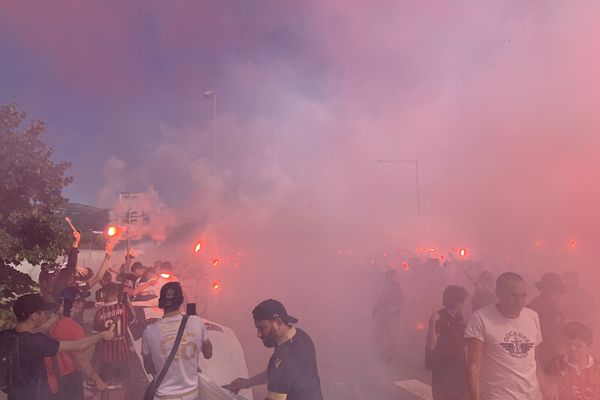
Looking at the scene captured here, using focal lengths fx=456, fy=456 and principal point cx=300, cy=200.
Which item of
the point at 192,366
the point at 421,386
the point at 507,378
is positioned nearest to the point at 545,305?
the point at 507,378

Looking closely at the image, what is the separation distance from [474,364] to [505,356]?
237 mm

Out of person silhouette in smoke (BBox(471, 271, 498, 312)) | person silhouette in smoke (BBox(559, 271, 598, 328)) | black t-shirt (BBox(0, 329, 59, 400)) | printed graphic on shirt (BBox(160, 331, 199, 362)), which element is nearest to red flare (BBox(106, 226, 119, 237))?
black t-shirt (BBox(0, 329, 59, 400))

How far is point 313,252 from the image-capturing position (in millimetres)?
30609

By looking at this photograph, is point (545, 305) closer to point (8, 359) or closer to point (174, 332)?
point (174, 332)

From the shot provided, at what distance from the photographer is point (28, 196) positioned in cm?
662

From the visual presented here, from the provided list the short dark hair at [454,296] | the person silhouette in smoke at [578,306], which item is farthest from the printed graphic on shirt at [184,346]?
the person silhouette in smoke at [578,306]

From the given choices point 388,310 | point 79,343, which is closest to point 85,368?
point 79,343

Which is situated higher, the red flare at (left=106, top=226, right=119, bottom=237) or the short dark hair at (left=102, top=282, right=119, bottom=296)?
the red flare at (left=106, top=226, right=119, bottom=237)

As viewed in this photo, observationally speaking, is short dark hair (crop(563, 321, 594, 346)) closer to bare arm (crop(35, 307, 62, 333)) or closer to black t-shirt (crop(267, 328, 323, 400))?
black t-shirt (crop(267, 328, 323, 400))

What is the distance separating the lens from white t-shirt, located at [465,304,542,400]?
3355 millimetres

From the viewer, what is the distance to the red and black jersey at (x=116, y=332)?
5.67 metres

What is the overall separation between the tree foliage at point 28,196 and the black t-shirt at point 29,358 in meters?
3.02

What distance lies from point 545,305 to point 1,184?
7128 mm

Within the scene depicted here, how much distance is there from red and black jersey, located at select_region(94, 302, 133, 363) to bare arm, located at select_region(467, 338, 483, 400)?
418 cm
